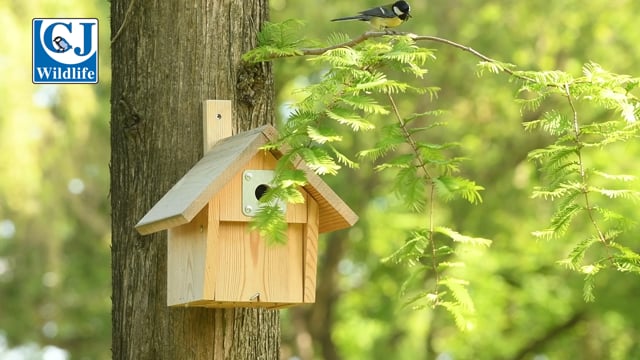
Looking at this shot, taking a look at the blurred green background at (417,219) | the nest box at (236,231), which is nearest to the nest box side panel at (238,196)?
the nest box at (236,231)

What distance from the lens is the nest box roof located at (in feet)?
10.2

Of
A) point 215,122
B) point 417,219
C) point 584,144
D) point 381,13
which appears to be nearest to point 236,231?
point 215,122

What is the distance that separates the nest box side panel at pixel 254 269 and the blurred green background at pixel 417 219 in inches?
214

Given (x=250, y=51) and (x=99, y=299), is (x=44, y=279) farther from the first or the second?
(x=250, y=51)

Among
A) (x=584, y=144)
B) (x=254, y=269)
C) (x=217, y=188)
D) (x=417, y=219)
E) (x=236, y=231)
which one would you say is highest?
(x=417, y=219)

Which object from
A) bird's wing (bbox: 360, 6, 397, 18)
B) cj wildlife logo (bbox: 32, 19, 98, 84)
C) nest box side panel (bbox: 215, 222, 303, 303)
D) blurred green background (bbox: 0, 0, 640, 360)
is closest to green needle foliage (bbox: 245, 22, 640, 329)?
nest box side panel (bbox: 215, 222, 303, 303)

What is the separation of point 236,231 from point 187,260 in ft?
A: 0.54

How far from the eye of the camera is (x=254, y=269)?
10.6 feet

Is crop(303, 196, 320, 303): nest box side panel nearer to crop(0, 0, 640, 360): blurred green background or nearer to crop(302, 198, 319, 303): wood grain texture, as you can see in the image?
crop(302, 198, 319, 303): wood grain texture

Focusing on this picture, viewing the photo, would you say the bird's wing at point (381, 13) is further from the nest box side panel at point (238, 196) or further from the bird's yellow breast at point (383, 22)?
the nest box side panel at point (238, 196)

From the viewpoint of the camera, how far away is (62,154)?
8930 mm

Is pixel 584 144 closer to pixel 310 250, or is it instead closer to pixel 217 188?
pixel 310 250

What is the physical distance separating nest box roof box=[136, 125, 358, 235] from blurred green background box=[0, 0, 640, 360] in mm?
5309

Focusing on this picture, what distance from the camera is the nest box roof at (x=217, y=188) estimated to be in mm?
3119
